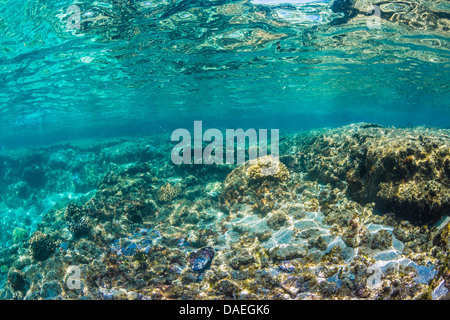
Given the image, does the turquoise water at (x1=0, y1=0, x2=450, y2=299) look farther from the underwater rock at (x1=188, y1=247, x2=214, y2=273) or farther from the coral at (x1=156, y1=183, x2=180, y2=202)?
the coral at (x1=156, y1=183, x2=180, y2=202)

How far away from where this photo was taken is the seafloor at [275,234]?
518cm

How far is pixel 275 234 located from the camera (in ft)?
Result: 23.4

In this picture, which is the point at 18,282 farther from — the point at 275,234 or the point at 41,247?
the point at 275,234

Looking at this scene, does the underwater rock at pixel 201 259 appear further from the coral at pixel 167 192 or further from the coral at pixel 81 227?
the coral at pixel 81 227

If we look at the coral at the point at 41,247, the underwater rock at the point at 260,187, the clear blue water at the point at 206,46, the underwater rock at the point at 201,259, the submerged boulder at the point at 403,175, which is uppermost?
the clear blue water at the point at 206,46

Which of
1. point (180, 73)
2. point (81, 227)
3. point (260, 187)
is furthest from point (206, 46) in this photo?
point (81, 227)

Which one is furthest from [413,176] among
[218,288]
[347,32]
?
[347,32]

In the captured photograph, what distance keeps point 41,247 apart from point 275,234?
8.12m

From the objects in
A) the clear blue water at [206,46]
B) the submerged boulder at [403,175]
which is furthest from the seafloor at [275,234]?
the clear blue water at [206,46]

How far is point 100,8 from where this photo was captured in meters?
10.4

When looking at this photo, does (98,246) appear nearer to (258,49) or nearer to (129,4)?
(129,4)

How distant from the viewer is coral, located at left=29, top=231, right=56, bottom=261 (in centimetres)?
800

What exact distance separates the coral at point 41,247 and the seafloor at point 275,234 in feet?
0.11
